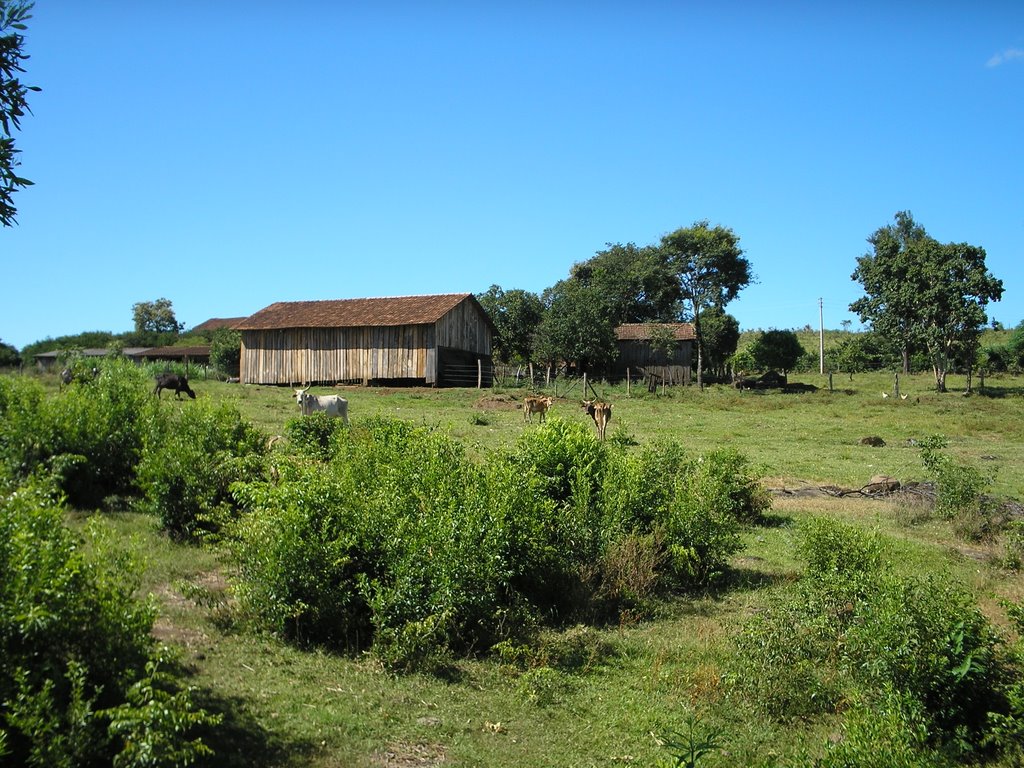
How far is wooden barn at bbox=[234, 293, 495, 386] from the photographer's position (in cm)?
4081

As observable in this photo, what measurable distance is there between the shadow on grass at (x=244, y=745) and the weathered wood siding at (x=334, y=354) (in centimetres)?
3447

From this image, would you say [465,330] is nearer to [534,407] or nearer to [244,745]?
[534,407]

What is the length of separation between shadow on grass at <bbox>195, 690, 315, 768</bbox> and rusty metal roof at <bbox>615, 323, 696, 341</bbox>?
46.6m

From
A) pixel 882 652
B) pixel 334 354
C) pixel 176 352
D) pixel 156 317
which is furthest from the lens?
pixel 156 317

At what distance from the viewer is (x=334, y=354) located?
42.0 m

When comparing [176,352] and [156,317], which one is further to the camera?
[156,317]

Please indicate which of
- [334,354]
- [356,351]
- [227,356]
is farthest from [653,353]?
[227,356]

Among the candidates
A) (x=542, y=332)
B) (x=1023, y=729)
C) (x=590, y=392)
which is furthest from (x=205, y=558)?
(x=542, y=332)

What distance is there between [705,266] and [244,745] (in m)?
53.8

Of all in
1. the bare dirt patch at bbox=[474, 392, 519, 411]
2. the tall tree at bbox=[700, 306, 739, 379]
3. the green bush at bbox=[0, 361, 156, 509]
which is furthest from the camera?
the tall tree at bbox=[700, 306, 739, 379]

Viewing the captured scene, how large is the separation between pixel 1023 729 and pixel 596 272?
188 feet

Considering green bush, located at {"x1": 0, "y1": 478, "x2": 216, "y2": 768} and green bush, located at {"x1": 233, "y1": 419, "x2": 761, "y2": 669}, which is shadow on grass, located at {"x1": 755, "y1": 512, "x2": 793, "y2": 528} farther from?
green bush, located at {"x1": 0, "y1": 478, "x2": 216, "y2": 768}

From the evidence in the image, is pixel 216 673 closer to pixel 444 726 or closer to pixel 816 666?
pixel 444 726

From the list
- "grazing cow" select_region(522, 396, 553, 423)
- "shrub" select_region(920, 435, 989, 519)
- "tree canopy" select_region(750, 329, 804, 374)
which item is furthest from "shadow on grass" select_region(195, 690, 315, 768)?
"tree canopy" select_region(750, 329, 804, 374)
